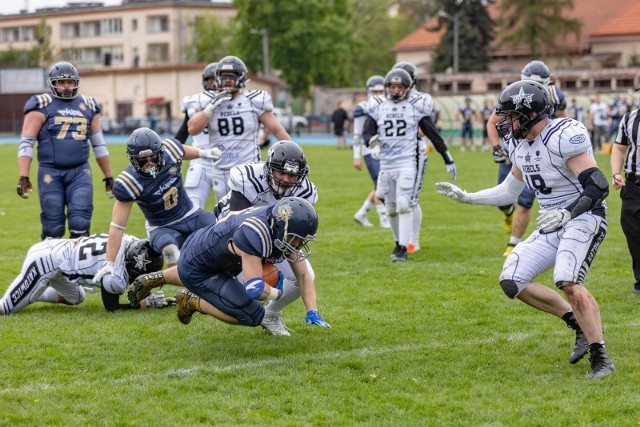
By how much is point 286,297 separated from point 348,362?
0.79 m

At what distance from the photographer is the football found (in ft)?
19.6

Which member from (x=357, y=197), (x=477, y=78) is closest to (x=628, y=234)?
(x=357, y=197)

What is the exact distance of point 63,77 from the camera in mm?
8375

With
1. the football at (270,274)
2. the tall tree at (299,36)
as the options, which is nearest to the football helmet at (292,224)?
the football at (270,274)

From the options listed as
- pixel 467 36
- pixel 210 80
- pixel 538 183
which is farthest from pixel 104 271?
pixel 467 36

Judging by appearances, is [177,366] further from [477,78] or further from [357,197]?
[477,78]

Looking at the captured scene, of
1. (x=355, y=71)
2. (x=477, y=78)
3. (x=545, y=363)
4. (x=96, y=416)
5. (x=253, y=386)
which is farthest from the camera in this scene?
(x=355, y=71)

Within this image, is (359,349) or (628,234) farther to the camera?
(628,234)

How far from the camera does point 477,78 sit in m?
50.1

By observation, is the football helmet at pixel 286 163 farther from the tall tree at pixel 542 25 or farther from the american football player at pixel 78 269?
the tall tree at pixel 542 25

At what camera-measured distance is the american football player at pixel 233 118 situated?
28.5 feet

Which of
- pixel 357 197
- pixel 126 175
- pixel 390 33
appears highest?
pixel 390 33

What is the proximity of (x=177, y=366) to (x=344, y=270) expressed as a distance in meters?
3.55

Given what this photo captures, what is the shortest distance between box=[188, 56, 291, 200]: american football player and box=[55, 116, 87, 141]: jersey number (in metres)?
0.95
